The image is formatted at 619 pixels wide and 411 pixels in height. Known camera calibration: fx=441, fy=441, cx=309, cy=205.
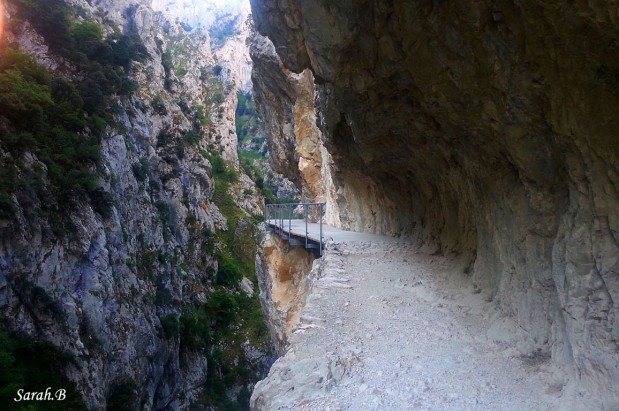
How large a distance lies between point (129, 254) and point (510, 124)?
22.4 m

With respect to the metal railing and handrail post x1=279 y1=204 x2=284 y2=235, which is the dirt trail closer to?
the metal railing

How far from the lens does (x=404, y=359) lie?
450cm

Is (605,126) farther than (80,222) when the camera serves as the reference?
No

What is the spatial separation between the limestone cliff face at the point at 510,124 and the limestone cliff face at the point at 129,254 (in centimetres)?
1387

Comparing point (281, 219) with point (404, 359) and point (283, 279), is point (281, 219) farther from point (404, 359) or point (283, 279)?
point (404, 359)

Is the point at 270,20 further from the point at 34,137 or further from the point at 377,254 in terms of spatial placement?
the point at 34,137

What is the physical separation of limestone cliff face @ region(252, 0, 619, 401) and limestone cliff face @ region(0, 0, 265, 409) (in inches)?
546

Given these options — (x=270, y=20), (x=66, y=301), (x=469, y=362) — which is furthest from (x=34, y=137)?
(x=469, y=362)

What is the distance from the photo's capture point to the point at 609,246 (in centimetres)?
339

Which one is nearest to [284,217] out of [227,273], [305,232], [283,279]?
[283,279]

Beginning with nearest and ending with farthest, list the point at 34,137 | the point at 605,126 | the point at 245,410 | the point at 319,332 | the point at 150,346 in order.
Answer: the point at 605,126 < the point at 319,332 < the point at 34,137 < the point at 150,346 < the point at 245,410

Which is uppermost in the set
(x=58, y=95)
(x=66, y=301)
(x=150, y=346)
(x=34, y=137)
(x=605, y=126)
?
(x=58, y=95)

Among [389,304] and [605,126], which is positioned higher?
[605,126]

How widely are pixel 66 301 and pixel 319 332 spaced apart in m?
15.4
